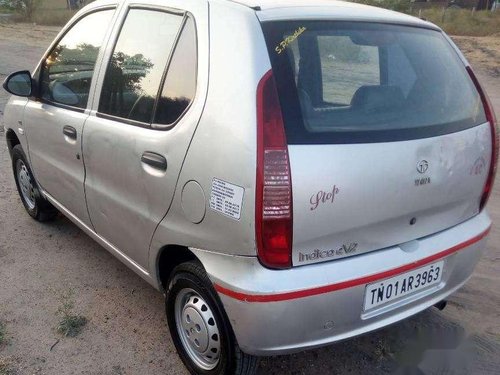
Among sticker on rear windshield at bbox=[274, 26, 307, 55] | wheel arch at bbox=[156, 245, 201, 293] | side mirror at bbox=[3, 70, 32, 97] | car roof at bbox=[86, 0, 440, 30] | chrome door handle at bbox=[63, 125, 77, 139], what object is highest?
car roof at bbox=[86, 0, 440, 30]

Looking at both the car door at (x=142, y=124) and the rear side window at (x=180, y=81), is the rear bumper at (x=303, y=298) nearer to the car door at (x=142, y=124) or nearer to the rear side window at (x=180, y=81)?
the car door at (x=142, y=124)

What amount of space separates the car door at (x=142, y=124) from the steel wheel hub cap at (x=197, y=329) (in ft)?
1.07

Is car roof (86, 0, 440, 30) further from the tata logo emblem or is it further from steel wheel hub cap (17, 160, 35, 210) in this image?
steel wheel hub cap (17, 160, 35, 210)

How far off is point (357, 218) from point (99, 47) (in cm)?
180

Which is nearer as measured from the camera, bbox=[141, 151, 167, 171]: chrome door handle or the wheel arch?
bbox=[141, 151, 167, 171]: chrome door handle

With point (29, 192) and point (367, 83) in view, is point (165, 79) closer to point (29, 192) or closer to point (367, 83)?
point (367, 83)

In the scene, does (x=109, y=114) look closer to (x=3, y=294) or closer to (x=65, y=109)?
(x=65, y=109)

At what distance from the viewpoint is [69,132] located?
297 centimetres

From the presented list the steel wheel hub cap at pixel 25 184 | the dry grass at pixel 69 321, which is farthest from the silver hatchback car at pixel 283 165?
the steel wheel hub cap at pixel 25 184

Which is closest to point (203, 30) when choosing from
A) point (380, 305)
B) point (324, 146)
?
point (324, 146)

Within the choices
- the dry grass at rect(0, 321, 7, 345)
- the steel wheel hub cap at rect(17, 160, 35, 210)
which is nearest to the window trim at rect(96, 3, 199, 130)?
the dry grass at rect(0, 321, 7, 345)

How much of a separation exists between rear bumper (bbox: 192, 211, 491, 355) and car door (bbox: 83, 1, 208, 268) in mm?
483

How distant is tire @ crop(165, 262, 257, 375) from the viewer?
2131 millimetres

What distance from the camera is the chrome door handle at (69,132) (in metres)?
2.92
